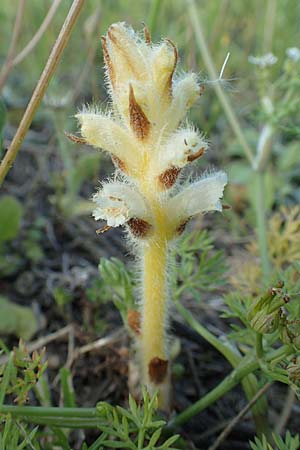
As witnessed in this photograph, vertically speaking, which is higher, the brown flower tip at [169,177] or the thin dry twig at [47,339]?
the brown flower tip at [169,177]

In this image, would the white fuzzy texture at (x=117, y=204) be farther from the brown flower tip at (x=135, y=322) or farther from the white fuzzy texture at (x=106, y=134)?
the brown flower tip at (x=135, y=322)

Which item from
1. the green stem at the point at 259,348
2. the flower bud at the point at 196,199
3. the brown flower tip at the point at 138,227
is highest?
the flower bud at the point at 196,199

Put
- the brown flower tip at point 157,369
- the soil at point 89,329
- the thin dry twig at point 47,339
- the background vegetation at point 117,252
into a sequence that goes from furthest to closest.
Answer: the thin dry twig at point 47,339 → the soil at point 89,329 → the background vegetation at point 117,252 → the brown flower tip at point 157,369

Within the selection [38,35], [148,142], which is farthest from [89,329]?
[38,35]

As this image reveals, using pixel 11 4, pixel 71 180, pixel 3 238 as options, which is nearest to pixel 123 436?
pixel 3 238

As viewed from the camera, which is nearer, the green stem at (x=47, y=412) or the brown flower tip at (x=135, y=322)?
the green stem at (x=47, y=412)

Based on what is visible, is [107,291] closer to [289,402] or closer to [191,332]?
[191,332]

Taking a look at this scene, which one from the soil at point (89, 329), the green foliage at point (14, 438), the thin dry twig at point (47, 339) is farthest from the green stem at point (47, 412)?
the thin dry twig at point (47, 339)

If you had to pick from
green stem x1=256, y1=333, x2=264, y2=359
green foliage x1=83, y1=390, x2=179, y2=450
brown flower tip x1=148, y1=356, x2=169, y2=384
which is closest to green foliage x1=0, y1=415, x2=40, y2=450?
green foliage x1=83, y1=390, x2=179, y2=450

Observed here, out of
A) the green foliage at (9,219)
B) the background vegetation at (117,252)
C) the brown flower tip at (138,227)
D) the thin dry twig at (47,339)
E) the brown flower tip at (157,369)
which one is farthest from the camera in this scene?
the green foliage at (9,219)

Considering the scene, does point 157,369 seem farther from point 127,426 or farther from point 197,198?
point 197,198
